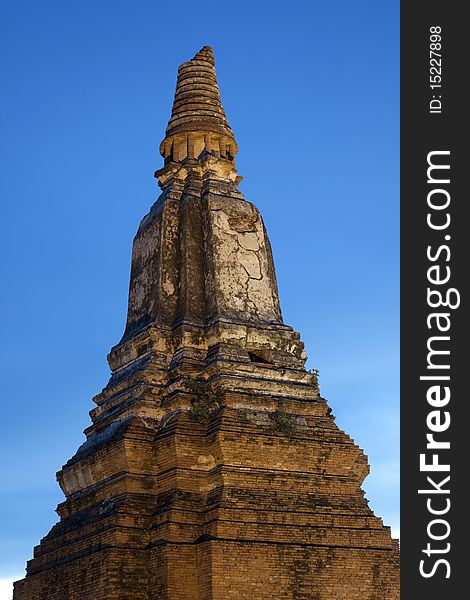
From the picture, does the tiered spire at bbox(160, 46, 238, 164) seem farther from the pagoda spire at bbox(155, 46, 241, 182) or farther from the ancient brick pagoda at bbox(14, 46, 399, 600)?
the ancient brick pagoda at bbox(14, 46, 399, 600)

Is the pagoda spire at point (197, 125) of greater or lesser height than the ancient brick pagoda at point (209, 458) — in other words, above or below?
above

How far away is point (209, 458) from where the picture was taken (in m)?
18.6

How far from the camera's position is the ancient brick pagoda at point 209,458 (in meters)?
17.6

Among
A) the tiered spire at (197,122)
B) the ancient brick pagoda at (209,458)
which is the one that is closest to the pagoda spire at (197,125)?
the tiered spire at (197,122)

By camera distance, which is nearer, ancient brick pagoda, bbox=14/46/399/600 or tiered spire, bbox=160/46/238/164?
ancient brick pagoda, bbox=14/46/399/600

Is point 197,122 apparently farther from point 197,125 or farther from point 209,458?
point 209,458

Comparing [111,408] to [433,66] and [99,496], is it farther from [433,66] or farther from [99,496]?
[433,66]

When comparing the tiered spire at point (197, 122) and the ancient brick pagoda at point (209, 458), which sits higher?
the tiered spire at point (197, 122)

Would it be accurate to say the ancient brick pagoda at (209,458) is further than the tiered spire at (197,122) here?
No

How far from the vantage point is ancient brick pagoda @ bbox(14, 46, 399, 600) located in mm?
17641

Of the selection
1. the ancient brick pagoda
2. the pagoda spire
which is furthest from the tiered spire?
the ancient brick pagoda

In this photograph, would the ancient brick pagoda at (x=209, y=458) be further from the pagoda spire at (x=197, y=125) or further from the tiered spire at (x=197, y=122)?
the tiered spire at (x=197, y=122)

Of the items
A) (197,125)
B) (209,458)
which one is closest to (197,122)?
(197,125)

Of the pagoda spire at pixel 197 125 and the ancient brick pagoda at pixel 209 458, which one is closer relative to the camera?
the ancient brick pagoda at pixel 209 458
